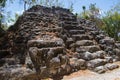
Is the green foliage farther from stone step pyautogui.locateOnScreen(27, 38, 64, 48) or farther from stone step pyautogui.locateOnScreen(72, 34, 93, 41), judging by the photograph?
stone step pyautogui.locateOnScreen(27, 38, 64, 48)

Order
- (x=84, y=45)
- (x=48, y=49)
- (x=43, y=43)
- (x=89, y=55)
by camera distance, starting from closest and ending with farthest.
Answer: (x=48, y=49), (x=43, y=43), (x=89, y=55), (x=84, y=45)

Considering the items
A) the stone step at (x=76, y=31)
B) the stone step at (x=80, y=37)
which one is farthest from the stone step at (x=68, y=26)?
the stone step at (x=80, y=37)

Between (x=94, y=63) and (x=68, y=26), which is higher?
(x=68, y=26)

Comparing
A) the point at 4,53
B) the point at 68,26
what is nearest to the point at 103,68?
the point at 68,26

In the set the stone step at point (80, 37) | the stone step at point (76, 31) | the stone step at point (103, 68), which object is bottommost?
the stone step at point (103, 68)

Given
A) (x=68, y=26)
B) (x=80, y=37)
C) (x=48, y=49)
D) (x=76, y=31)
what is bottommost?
(x=48, y=49)

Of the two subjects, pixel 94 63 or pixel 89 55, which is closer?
pixel 94 63

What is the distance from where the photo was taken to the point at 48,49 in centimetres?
1111

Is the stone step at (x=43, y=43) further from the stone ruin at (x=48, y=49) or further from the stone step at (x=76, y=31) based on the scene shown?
the stone step at (x=76, y=31)

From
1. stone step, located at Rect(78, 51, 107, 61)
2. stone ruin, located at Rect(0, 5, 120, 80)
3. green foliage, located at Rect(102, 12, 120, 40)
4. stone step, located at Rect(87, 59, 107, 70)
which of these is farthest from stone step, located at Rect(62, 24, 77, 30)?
green foliage, located at Rect(102, 12, 120, 40)

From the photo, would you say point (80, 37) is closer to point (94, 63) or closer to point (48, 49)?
point (94, 63)

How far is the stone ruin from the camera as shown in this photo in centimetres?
1052

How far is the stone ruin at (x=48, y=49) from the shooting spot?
1052cm

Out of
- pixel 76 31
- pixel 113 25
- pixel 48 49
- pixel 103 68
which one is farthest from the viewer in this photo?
pixel 113 25
